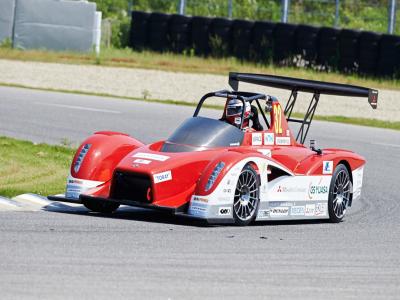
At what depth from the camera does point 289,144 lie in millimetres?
11594

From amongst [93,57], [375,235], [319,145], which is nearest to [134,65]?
[93,57]

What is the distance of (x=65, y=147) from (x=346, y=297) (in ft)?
28.1

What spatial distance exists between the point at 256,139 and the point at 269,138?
0.20 meters

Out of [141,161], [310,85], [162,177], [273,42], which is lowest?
[162,177]

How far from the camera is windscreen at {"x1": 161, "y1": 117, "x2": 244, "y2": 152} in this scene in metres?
10.7

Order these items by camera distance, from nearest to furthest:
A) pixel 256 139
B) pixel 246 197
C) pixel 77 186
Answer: pixel 246 197 → pixel 77 186 → pixel 256 139

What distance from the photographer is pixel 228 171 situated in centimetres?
1016

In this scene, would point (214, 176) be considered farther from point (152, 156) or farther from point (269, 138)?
point (269, 138)

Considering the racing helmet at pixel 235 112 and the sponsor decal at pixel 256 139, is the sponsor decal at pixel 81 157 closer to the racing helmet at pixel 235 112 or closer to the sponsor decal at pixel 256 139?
the racing helmet at pixel 235 112

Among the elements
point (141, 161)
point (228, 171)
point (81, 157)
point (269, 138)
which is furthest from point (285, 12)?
point (228, 171)

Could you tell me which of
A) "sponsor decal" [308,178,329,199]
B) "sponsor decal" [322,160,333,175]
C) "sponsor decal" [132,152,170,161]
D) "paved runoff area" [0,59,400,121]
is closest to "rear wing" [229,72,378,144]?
"sponsor decal" [322,160,333,175]

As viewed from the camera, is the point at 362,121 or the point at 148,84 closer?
the point at 362,121

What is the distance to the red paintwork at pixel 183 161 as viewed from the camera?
1020 cm

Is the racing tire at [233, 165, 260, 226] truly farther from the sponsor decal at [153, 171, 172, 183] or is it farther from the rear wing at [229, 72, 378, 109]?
the rear wing at [229, 72, 378, 109]
